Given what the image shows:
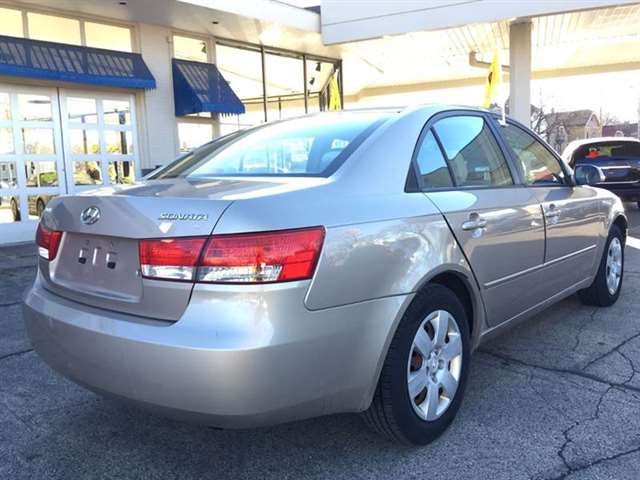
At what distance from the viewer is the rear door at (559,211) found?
370 cm

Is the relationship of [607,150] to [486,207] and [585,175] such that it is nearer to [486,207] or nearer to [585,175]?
[585,175]

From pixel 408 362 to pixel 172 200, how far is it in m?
1.21

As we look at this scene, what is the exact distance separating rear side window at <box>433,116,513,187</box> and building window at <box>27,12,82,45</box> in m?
9.07

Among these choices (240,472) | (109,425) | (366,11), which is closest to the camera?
(240,472)

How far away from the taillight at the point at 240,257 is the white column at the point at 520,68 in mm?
11907

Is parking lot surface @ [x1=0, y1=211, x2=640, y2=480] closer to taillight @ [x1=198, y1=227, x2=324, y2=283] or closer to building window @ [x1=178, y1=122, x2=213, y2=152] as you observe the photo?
taillight @ [x1=198, y1=227, x2=324, y2=283]

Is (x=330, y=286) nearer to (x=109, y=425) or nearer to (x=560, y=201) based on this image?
(x=109, y=425)

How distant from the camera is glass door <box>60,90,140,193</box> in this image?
1057 cm

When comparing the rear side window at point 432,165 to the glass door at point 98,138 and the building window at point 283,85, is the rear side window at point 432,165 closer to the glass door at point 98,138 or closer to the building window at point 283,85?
the glass door at point 98,138

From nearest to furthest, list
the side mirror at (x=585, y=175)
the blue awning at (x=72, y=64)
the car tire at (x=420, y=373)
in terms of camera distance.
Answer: the car tire at (x=420, y=373)
the side mirror at (x=585, y=175)
the blue awning at (x=72, y=64)

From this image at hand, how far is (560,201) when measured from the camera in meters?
3.86

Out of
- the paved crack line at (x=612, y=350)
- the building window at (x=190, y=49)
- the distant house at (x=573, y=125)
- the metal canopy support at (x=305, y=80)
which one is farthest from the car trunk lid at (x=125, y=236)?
the distant house at (x=573, y=125)

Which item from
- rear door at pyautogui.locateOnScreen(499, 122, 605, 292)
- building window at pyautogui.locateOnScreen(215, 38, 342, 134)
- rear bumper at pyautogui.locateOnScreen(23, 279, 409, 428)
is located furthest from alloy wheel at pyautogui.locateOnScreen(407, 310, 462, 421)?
building window at pyautogui.locateOnScreen(215, 38, 342, 134)

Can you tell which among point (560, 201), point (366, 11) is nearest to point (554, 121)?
point (366, 11)
